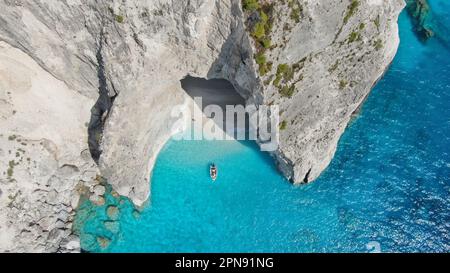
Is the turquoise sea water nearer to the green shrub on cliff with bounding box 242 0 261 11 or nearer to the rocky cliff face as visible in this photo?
the rocky cliff face

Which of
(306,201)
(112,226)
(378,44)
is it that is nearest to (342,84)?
(378,44)

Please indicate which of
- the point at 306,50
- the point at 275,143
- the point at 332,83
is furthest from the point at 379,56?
the point at 275,143

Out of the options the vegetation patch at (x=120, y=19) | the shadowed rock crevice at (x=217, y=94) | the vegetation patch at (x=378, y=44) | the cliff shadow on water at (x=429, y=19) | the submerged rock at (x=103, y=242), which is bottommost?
the submerged rock at (x=103, y=242)

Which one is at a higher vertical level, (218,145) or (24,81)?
(24,81)

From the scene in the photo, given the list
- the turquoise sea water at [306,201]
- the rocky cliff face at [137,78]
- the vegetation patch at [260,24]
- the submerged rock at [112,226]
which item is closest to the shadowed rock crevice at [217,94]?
the rocky cliff face at [137,78]

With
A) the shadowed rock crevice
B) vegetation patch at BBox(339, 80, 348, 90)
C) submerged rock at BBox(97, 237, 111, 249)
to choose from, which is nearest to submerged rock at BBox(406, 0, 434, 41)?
vegetation patch at BBox(339, 80, 348, 90)

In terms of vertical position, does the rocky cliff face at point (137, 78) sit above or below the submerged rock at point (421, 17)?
below

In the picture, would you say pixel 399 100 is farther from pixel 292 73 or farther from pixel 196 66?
pixel 196 66

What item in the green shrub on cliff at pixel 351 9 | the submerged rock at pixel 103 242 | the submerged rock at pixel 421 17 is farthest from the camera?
the submerged rock at pixel 421 17

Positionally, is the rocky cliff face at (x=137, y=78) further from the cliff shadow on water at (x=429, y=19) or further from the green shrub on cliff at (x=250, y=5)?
the cliff shadow on water at (x=429, y=19)
